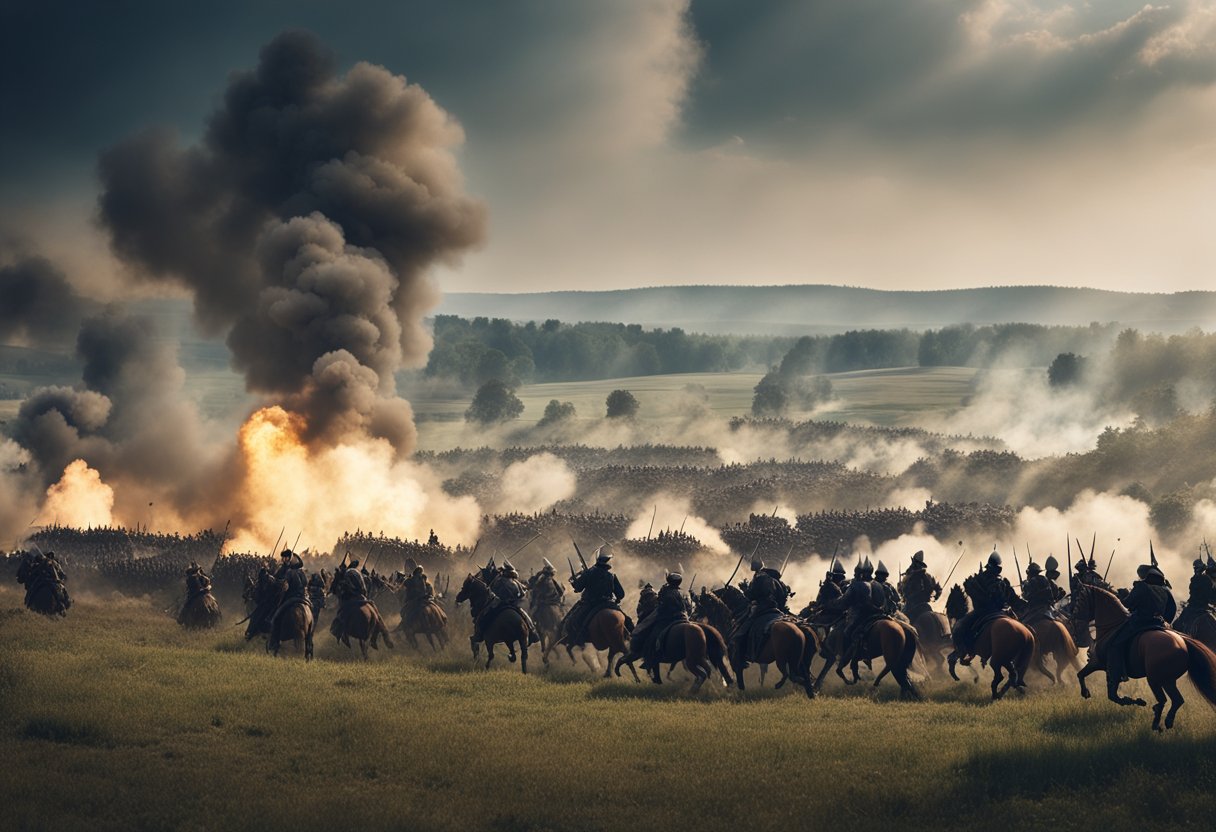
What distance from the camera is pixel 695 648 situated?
22297mm

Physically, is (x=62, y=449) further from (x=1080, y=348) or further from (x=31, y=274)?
(x=1080, y=348)

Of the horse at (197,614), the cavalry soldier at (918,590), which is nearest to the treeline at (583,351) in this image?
the horse at (197,614)

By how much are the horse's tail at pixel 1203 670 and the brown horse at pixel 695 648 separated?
8371mm

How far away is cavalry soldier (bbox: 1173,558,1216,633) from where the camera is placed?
836 inches

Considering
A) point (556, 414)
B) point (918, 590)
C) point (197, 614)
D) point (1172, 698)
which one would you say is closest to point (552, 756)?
point (1172, 698)

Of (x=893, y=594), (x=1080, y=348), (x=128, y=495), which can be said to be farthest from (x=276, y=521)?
(x=1080, y=348)

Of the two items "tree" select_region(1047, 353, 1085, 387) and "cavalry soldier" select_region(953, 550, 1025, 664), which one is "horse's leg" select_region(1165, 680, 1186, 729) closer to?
"cavalry soldier" select_region(953, 550, 1025, 664)

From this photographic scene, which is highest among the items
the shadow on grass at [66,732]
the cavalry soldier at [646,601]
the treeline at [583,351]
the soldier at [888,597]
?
the treeline at [583,351]

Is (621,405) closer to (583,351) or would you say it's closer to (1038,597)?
(583,351)

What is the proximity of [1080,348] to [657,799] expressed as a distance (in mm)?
151254

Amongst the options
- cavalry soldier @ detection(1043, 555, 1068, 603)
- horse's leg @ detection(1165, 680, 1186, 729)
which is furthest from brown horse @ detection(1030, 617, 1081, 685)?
horse's leg @ detection(1165, 680, 1186, 729)

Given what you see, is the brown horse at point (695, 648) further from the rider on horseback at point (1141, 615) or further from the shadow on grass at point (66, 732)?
the shadow on grass at point (66, 732)

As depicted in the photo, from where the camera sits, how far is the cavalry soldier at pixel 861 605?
2223cm

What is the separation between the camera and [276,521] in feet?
149
